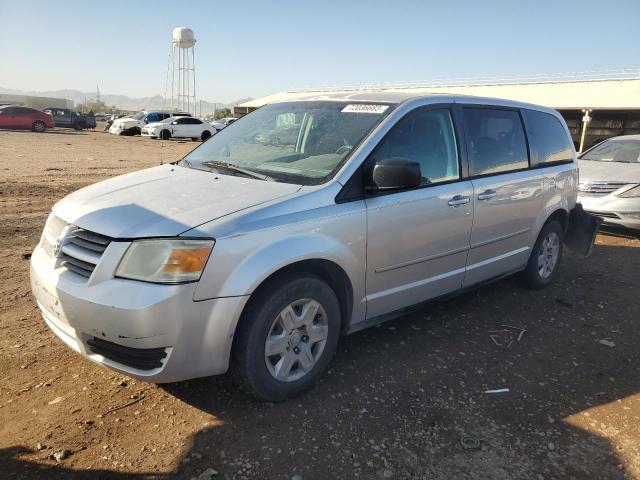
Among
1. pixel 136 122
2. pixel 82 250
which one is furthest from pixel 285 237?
pixel 136 122

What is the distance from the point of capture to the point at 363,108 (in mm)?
3719

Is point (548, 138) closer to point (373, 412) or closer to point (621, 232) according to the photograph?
point (373, 412)

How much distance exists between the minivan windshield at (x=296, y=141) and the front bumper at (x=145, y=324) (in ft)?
3.57

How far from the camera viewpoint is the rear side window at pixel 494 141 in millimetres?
4137

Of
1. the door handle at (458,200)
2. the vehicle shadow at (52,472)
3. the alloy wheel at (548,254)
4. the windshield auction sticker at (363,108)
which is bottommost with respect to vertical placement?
the vehicle shadow at (52,472)

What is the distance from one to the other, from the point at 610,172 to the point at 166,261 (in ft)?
25.8

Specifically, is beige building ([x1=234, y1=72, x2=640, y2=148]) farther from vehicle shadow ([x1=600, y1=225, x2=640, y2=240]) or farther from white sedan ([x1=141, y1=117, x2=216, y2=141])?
vehicle shadow ([x1=600, y1=225, x2=640, y2=240])

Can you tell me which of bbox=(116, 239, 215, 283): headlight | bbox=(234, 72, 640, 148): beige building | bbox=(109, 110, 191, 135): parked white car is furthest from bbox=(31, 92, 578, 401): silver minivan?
bbox=(109, 110, 191, 135): parked white car

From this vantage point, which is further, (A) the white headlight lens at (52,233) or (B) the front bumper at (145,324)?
(A) the white headlight lens at (52,233)

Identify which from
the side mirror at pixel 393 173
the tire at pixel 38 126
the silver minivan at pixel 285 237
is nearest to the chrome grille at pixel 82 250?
the silver minivan at pixel 285 237

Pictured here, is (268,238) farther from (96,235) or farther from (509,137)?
(509,137)

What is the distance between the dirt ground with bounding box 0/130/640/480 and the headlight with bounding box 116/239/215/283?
89 cm

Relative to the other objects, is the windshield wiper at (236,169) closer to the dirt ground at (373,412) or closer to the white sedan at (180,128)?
the dirt ground at (373,412)

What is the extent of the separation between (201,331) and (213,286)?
24 cm
